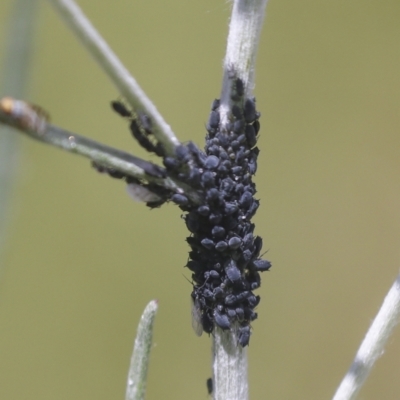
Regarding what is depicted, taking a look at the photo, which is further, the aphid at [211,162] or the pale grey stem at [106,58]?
the aphid at [211,162]

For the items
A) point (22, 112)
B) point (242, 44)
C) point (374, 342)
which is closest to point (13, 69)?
point (22, 112)

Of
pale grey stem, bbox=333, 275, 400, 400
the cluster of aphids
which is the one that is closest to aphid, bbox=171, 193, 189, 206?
the cluster of aphids

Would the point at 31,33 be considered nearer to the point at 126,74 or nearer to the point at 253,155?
the point at 126,74

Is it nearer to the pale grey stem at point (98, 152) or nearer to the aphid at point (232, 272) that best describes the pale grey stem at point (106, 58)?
the pale grey stem at point (98, 152)

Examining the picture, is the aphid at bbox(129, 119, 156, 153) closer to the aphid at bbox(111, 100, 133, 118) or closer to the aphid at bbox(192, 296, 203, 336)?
the aphid at bbox(111, 100, 133, 118)

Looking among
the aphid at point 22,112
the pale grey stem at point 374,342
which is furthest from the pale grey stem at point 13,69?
the pale grey stem at point 374,342

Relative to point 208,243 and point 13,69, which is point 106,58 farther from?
point 208,243
